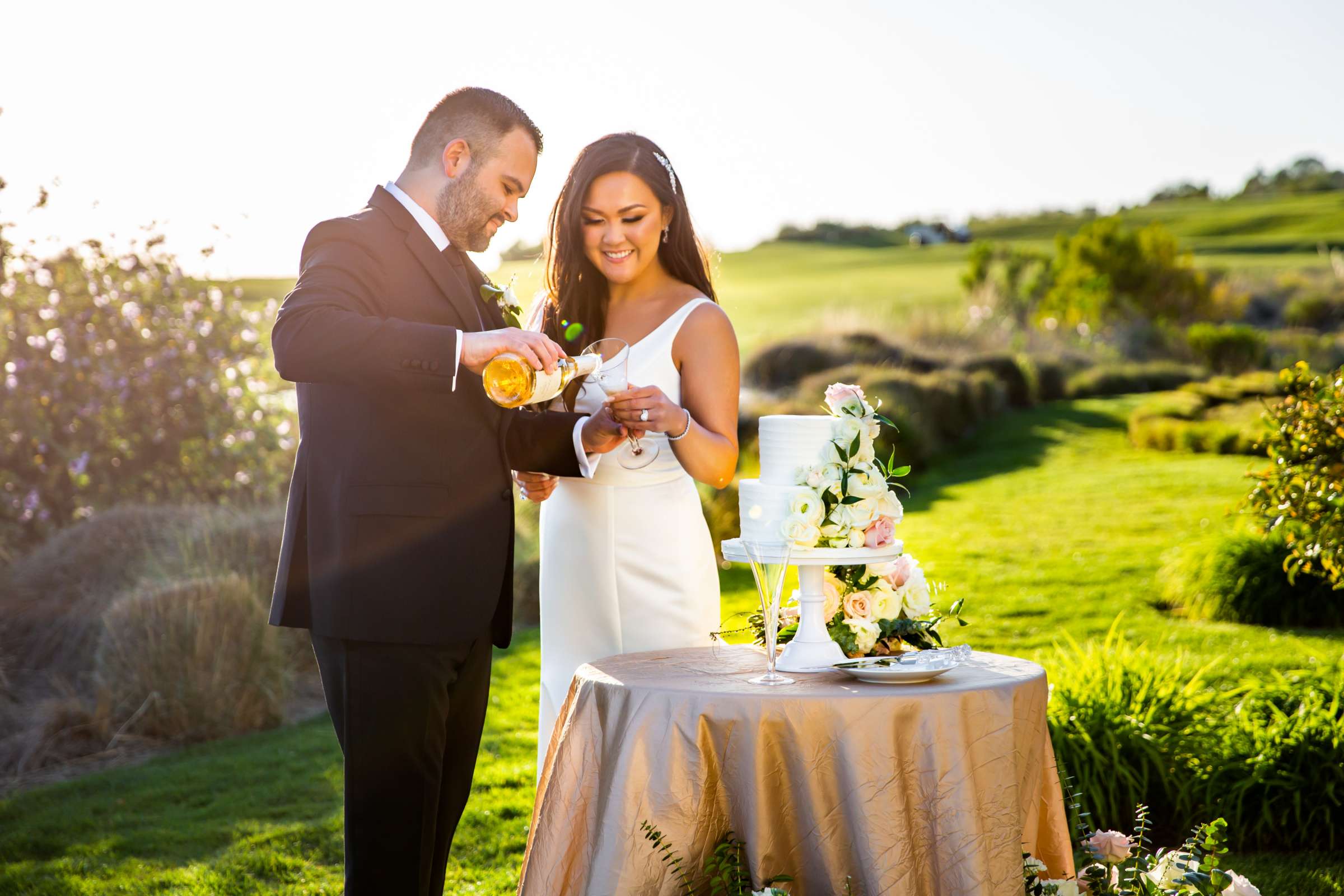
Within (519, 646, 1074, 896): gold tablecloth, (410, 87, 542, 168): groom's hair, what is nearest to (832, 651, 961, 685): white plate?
(519, 646, 1074, 896): gold tablecloth

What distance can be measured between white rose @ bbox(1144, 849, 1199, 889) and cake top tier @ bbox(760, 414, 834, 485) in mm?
1500

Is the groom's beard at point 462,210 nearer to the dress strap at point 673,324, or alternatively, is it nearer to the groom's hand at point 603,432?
the groom's hand at point 603,432

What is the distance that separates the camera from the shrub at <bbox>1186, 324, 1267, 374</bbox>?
23062mm

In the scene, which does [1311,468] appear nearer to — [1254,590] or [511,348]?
[511,348]

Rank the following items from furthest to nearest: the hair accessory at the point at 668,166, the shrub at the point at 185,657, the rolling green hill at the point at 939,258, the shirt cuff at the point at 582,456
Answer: the rolling green hill at the point at 939,258 → the shrub at the point at 185,657 → the hair accessory at the point at 668,166 → the shirt cuff at the point at 582,456

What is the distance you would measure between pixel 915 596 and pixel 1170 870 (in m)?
1.15

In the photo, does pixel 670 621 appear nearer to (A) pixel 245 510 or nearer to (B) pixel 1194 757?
(B) pixel 1194 757

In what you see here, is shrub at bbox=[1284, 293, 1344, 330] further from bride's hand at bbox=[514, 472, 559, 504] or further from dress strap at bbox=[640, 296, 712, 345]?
bride's hand at bbox=[514, 472, 559, 504]

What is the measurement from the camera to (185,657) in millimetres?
6547

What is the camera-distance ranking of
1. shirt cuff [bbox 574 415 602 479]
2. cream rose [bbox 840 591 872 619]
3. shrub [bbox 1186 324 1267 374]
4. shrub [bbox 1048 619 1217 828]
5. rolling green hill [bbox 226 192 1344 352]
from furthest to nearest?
rolling green hill [bbox 226 192 1344 352]
shrub [bbox 1186 324 1267 374]
shrub [bbox 1048 619 1217 828]
shirt cuff [bbox 574 415 602 479]
cream rose [bbox 840 591 872 619]

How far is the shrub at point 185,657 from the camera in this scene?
6.52 meters

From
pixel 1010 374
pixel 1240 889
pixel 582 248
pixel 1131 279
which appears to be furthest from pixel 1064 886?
pixel 1131 279

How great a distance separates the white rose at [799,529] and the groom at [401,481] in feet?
2.01

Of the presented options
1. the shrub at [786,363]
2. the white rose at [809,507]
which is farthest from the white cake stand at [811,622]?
the shrub at [786,363]
